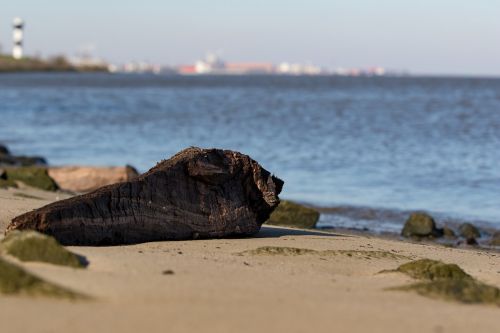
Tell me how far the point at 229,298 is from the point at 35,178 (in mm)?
12360

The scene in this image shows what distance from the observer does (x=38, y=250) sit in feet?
26.2

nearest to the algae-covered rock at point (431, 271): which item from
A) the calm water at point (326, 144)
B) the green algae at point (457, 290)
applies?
the green algae at point (457, 290)

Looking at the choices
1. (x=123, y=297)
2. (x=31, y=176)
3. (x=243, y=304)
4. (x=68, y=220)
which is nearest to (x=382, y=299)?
(x=243, y=304)

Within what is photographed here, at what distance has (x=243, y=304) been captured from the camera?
696cm

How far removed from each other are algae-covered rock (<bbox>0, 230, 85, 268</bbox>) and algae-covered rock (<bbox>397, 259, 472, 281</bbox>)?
2940 mm

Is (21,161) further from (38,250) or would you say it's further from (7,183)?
(38,250)

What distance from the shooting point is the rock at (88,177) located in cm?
2000

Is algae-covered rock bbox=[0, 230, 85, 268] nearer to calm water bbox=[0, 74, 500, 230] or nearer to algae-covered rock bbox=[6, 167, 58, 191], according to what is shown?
calm water bbox=[0, 74, 500, 230]

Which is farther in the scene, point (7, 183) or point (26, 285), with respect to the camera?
point (7, 183)

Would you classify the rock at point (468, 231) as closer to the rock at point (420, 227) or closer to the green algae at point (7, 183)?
the rock at point (420, 227)

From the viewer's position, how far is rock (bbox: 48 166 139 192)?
2000 centimetres

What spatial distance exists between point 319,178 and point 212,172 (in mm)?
14368

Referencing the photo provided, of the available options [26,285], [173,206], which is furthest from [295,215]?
[26,285]

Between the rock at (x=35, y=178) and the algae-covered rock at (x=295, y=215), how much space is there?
5135mm
